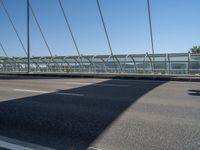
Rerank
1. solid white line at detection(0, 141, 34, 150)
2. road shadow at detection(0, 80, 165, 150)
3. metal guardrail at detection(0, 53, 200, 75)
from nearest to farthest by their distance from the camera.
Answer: solid white line at detection(0, 141, 34, 150), road shadow at detection(0, 80, 165, 150), metal guardrail at detection(0, 53, 200, 75)

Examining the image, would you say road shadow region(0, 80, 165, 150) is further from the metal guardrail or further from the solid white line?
the metal guardrail

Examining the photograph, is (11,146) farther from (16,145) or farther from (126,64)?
(126,64)

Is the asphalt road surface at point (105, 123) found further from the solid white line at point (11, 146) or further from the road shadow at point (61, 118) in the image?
the solid white line at point (11, 146)

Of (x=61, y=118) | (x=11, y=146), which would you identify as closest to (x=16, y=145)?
(x=11, y=146)

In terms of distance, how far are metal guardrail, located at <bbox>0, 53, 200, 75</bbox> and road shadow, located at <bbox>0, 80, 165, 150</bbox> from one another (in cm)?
1038

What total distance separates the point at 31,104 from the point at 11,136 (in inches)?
121

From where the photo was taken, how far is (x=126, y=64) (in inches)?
842

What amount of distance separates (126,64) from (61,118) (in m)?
15.3

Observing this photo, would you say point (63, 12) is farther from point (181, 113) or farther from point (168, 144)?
point (168, 144)

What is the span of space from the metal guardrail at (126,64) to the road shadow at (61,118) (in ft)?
34.0

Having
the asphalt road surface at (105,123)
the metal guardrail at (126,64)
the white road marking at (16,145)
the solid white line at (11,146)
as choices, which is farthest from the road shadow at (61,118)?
the metal guardrail at (126,64)

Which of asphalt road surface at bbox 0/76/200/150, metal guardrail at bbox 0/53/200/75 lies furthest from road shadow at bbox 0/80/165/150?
metal guardrail at bbox 0/53/200/75

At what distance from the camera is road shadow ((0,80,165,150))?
4.96m

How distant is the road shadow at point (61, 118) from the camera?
16.3 feet
